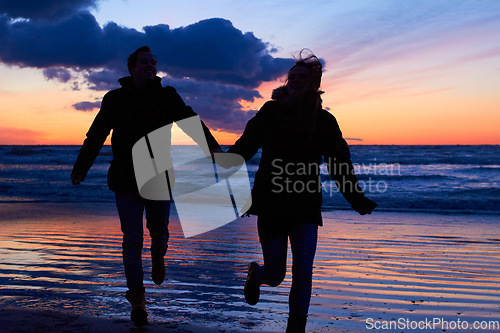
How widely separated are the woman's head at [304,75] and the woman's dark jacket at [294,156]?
12 cm

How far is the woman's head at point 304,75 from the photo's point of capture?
3.34 meters

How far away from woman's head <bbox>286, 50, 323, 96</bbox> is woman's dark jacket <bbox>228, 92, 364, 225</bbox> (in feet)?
0.40

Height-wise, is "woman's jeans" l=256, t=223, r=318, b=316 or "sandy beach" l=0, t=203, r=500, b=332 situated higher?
"woman's jeans" l=256, t=223, r=318, b=316

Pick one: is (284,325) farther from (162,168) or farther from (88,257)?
(88,257)

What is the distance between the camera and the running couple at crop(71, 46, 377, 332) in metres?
3.17

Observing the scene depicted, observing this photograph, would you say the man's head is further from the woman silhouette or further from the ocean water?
the ocean water

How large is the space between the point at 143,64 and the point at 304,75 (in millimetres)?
1317

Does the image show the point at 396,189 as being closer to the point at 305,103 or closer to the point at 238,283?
the point at 238,283

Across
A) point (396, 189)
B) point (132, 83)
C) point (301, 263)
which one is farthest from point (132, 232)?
point (396, 189)

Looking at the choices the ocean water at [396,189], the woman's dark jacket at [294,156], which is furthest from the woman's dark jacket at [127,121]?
the ocean water at [396,189]

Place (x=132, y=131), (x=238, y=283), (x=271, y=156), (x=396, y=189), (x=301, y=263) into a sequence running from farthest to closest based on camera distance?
1. (x=396, y=189)
2. (x=238, y=283)
3. (x=132, y=131)
4. (x=271, y=156)
5. (x=301, y=263)

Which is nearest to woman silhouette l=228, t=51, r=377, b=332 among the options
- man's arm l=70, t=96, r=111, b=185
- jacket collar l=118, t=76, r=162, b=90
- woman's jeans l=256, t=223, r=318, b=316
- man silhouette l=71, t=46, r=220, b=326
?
woman's jeans l=256, t=223, r=318, b=316

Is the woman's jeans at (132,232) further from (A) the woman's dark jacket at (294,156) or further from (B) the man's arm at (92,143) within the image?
(A) the woman's dark jacket at (294,156)

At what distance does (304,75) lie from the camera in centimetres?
335
